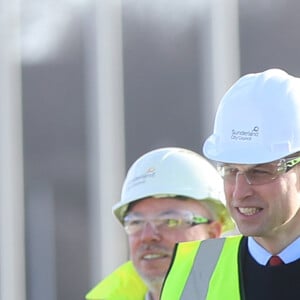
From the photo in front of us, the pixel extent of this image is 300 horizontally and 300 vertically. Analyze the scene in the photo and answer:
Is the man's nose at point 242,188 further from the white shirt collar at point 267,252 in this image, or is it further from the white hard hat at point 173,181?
the white hard hat at point 173,181

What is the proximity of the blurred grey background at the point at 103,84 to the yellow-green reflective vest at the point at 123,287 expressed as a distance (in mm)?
1813

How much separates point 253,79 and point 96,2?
312cm

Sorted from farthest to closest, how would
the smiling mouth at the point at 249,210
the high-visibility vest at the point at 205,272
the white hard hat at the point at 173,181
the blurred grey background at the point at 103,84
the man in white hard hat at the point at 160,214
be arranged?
the blurred grey background at the point at 103,84
the white hard hat at the point at 173,181
the man in white hard hat at the point at 160,214
the high-visibility vest at the point at 205,272
the smiling mouth at the point at 249,210

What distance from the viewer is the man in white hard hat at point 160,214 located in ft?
13.5

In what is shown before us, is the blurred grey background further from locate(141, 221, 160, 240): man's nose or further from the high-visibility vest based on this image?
the high-visibility vest

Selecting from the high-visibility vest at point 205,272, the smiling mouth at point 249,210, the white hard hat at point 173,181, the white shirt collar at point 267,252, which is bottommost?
the high-visibility vest at point 205,272

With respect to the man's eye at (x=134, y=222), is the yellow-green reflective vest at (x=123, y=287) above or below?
below

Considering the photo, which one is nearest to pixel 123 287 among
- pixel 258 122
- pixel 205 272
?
pixel 205 272

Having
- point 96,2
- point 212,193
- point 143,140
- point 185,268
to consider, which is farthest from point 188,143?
point 185,268

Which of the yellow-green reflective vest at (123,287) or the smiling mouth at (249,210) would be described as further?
the yellow-green reflective vest at (123,287)

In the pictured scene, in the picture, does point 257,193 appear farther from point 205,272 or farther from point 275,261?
A: point 205,272

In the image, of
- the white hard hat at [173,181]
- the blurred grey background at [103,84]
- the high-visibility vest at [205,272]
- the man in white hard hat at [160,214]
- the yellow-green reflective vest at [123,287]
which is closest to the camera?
the high-visibility vest at [205,272]

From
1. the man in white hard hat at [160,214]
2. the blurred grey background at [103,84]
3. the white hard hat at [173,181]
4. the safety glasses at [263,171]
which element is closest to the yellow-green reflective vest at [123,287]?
the man in white hard hat at [160,214]

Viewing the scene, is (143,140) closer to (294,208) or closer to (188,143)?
(188,143)
